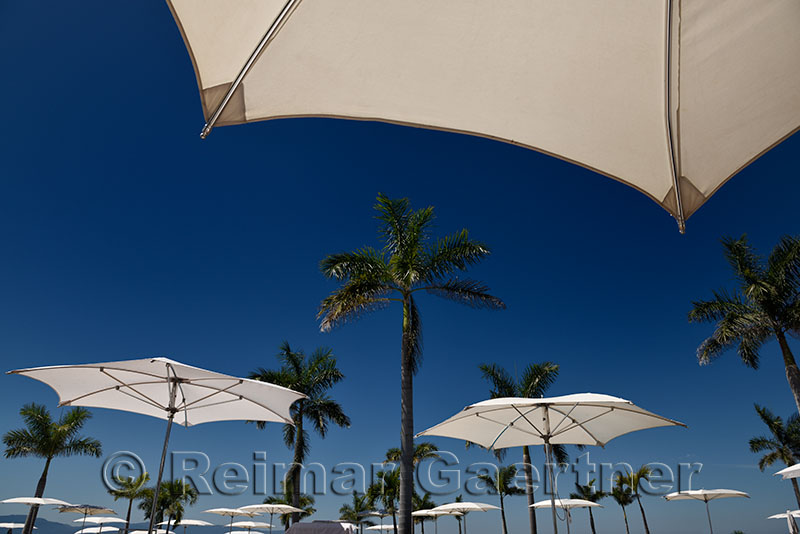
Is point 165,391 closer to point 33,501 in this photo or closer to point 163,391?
point 163,391

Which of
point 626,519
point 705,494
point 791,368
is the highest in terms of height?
point 791,368

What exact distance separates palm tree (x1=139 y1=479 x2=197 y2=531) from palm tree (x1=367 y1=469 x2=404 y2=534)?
14624mm

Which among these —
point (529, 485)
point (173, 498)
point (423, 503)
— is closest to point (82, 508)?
point (173, 498)

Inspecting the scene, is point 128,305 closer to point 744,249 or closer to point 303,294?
point 303,294

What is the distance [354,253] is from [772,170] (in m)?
28.1

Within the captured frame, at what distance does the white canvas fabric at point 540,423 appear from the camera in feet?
24.9

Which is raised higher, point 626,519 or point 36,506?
point 36,506

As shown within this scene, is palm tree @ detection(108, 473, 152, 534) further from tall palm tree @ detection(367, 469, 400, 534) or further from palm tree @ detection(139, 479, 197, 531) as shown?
tall palm tree @ detection(367, 469, 400, 534)

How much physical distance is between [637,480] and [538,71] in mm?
41973

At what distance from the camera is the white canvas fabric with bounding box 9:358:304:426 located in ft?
21.1

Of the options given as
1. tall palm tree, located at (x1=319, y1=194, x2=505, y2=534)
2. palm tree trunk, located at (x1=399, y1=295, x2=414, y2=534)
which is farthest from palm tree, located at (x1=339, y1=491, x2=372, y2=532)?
tall palm tree, located at (x1=319, y1=194, x2=505, y2=534)

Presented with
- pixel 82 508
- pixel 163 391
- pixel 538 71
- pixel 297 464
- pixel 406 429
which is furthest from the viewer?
pixel 82 508

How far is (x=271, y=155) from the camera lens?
24.5 metres

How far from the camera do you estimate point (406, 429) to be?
11.6 m
